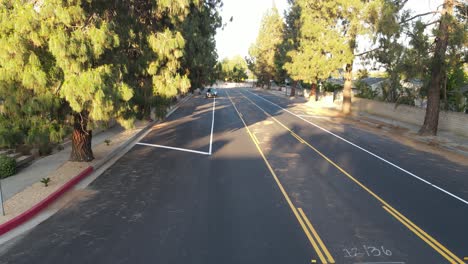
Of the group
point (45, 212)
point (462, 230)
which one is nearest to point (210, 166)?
point (45, 212)

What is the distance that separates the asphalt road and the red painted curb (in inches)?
22.9

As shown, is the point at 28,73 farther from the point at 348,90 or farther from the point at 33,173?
the point at 348,90

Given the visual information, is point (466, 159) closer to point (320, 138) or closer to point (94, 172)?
point (320, 138)

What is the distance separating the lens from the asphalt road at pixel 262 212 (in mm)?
6906

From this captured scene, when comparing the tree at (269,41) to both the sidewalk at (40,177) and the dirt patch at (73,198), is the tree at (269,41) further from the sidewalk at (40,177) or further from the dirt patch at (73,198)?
the dirt patch at (73,198)

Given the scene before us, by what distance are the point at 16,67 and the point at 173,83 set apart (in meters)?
5.13

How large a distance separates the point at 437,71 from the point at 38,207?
2164cm

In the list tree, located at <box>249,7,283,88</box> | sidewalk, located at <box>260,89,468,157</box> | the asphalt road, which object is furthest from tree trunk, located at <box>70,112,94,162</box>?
tree, located at <box>249,7,283,88</box>

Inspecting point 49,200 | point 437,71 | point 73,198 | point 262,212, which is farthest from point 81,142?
point 437,71

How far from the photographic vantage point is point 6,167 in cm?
1175

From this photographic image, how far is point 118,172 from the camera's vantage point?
12.7 m

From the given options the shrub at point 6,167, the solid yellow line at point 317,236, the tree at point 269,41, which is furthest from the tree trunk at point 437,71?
the tree at point 269,41

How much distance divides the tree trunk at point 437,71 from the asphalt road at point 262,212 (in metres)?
6.49

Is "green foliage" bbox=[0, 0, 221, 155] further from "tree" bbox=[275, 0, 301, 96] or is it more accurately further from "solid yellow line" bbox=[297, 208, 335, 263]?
"tree" bbox=[275, 0, 301, 96]
